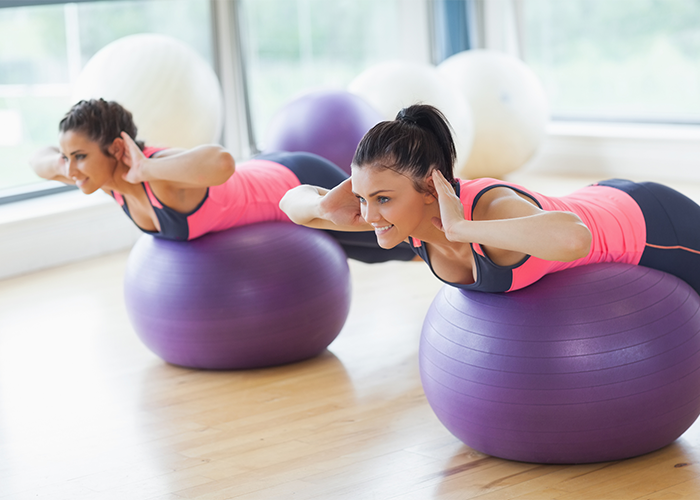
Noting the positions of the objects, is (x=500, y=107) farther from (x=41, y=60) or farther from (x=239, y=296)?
(x=239, y=296)

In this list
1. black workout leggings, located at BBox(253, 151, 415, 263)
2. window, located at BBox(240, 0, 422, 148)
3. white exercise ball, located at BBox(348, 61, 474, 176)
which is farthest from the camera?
window, located at BBox(240, 0, 422, 148)

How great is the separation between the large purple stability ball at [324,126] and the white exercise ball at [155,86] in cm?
58

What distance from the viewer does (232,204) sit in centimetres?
262

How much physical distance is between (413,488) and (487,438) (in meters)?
0.21

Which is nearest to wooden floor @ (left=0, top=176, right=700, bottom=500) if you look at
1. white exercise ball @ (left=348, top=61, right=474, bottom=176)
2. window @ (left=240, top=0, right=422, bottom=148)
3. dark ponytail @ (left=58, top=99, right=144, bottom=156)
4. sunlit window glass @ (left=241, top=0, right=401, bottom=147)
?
dark ponytail @ (left=58, top=99, right=144, bottom=156)

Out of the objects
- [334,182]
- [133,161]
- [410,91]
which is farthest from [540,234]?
[410,91]

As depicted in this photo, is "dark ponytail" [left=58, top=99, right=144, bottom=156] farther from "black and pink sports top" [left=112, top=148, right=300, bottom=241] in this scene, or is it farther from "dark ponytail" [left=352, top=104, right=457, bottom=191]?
"dark ponytail" [left=352, top=104, right=457, bottom=191]

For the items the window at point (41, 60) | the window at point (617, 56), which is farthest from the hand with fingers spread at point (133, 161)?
the window at point (617, 56)

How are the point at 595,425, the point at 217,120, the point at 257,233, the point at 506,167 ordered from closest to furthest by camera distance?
the point at 595,425 → the point at 257,233 → the point at 217,120 → the point at 506,167

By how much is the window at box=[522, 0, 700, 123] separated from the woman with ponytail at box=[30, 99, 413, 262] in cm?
389

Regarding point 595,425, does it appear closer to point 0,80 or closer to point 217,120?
point 217,120

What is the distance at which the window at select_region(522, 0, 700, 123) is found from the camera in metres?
5.76

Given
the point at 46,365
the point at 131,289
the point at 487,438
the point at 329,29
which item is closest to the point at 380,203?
the point at 487,438

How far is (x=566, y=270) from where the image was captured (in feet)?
6.20
